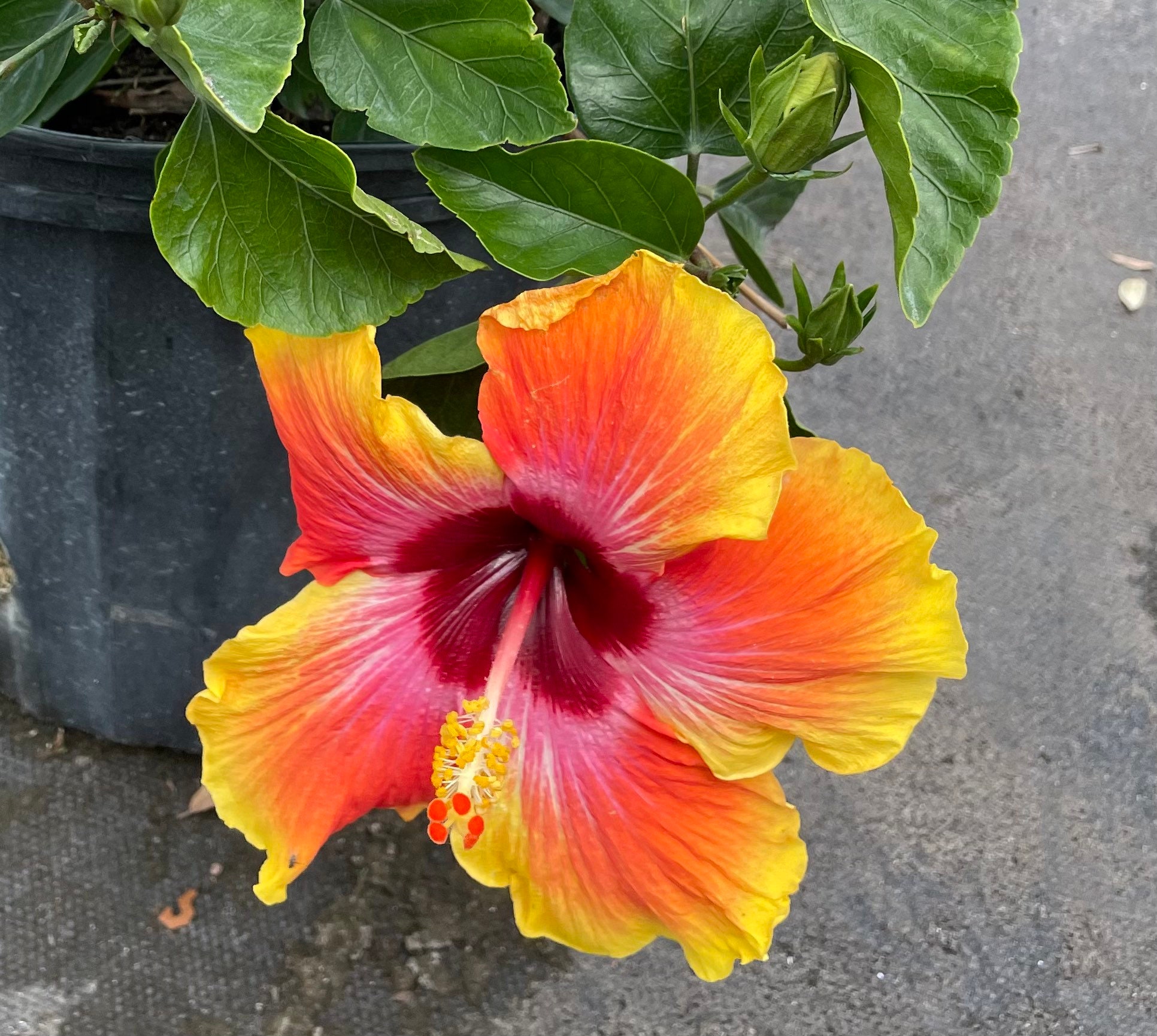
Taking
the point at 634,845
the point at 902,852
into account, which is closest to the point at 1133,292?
the point at 902,852

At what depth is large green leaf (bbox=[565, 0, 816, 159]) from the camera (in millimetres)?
657

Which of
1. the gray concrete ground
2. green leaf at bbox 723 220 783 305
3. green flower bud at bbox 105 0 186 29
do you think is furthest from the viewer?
the gray concrete ground

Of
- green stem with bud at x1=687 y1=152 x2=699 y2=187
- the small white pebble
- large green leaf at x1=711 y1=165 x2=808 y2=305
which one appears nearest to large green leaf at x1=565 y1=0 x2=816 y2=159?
green stem with bud at x1=687 y1=152 x2=699 y2=187

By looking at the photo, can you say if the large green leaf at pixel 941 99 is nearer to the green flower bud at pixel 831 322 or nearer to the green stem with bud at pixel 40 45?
the green flower bud at pixel 831 322

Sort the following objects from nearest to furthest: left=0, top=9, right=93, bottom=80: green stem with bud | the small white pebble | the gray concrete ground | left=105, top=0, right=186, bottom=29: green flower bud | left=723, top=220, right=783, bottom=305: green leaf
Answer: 1. left=105, top=0, right=186, bottom=29: green flower bud
2. left=0, top=9, right=93, bottom=80: green stem with bud
3. left=723, top=220, right=783, bottom=305: green leaf
4. the gray concrete ground
5. the small white pebble

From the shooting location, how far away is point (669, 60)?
67 cm

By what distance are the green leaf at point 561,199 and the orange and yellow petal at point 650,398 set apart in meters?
0.12

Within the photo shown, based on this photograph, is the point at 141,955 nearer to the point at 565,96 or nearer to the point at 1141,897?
the point at 565,96

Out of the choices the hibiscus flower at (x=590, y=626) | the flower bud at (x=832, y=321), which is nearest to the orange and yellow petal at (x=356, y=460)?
the hibiscus flower at (x=590, y=626)

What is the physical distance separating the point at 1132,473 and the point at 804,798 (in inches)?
32.4

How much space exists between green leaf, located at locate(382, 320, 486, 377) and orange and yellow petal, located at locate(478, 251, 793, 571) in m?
0.15

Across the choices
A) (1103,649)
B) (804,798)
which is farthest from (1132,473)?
(804,798)

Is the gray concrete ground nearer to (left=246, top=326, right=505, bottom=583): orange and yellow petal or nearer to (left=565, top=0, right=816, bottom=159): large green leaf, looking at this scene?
(left=246, top=326, right=505, bottom=583): orange and yellow petal

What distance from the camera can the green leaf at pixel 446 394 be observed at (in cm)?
71
